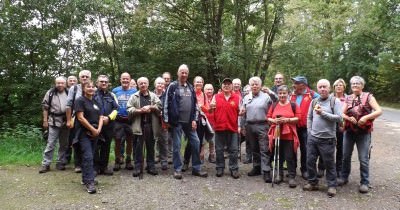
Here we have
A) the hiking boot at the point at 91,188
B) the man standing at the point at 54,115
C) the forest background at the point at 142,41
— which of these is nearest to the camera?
the hiking boot at the point at 91,188

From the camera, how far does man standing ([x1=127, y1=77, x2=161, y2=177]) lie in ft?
21.0

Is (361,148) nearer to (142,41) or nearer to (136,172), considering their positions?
(136,172)

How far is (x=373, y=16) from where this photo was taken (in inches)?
898

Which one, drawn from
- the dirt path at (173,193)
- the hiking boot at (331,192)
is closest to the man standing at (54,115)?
the dirt path at (173,193)

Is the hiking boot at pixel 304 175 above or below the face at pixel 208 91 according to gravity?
below

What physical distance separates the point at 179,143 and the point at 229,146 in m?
0.95

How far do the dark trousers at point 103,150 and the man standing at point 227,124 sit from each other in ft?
6.47

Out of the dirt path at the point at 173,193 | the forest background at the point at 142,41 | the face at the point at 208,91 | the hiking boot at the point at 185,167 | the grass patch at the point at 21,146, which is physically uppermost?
the forest background at the point at 142,41

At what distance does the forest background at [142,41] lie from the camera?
10941 mm

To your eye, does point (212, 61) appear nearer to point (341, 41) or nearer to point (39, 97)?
point (39, 97)

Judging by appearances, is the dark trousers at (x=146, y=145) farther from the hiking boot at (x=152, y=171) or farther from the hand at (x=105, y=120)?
the hand at (x=105, y=120)

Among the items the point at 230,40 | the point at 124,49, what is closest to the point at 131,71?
the point at 124,49

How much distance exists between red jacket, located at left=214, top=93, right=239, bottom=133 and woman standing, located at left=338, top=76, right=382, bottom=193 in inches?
74.4

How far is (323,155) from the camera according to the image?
5586 mm
